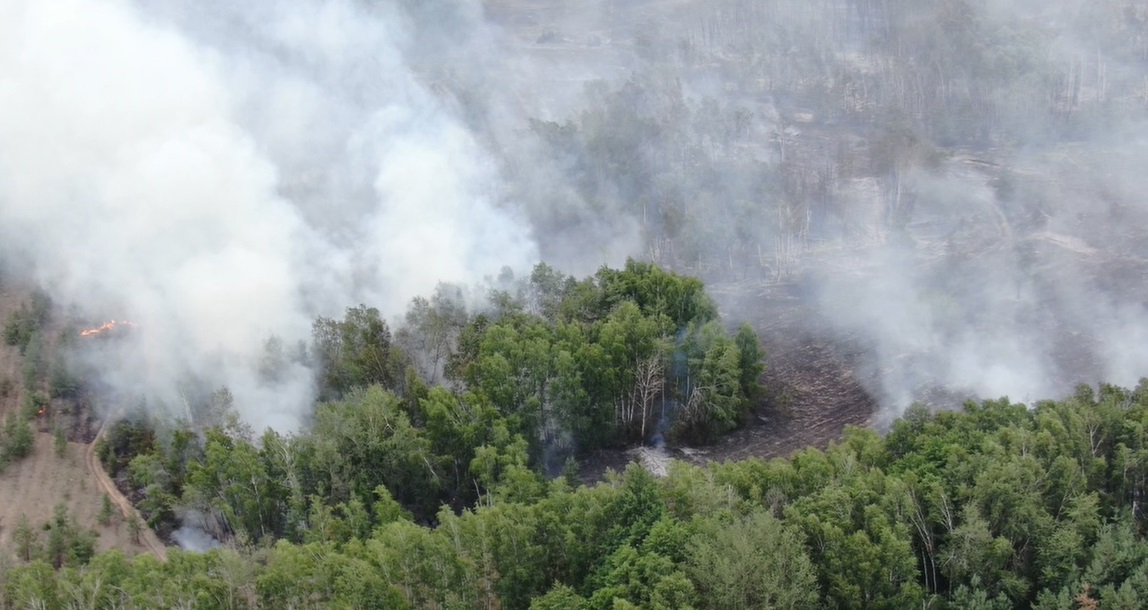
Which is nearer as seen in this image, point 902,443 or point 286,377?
point 902,443

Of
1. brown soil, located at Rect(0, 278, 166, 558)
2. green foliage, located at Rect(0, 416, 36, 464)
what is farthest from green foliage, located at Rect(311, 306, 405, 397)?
green foliage, located at Rect(0, 416, 36, 464)

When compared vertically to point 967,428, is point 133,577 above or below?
below

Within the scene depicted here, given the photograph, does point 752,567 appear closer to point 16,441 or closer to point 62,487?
point 62,487

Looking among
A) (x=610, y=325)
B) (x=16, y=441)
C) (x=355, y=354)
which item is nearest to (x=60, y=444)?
(x=16, y=441)

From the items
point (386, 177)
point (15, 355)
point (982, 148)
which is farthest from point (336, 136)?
point (982, 148)

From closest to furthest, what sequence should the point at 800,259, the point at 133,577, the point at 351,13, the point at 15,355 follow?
1. the point at 133,577
2. the point at 15,355
3. the point at 800,259
4. the point at 351,13

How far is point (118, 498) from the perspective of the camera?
54.6m

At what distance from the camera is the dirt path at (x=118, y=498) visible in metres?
50.8

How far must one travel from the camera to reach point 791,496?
41.2 m

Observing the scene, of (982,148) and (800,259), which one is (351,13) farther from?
(982,148)

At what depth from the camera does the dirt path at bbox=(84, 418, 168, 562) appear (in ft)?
167

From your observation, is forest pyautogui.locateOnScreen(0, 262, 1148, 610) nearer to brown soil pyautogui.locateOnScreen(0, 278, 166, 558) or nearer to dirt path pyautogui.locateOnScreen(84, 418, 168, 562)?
dirt path pyautogui.locateOnScreen(84, 418, 168, 562)

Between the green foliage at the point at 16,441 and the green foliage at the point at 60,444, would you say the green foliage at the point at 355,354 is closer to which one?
the green foliage at the point at 60,444

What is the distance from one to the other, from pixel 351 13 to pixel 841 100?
50.4 meters
